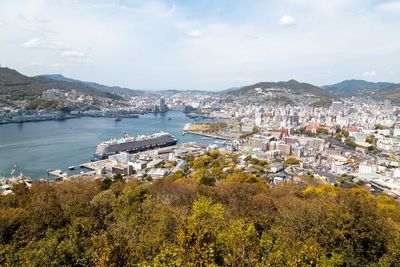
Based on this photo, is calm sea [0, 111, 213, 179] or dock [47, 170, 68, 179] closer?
dock [47, 170, 68, 179]

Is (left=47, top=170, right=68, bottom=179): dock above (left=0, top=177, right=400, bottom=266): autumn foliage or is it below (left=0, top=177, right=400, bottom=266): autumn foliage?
below

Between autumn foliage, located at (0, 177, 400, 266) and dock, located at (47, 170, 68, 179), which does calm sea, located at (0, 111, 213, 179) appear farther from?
autumn foliage, located at (0, 177, 400, 266)

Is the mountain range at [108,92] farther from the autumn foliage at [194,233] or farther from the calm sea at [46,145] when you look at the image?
the autumn foliage at [194,233]

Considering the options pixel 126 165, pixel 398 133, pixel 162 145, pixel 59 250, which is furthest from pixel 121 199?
pixel 398 133

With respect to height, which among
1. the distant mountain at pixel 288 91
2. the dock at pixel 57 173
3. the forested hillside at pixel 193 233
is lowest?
the dock at pixel 57 173

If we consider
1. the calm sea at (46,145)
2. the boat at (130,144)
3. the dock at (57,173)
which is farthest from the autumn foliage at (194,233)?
the boat at (130,144)

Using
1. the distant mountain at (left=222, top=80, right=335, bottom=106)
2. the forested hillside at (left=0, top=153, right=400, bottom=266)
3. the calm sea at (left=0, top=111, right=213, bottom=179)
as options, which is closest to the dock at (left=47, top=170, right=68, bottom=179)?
the calm sea at (left=0, top=111, right=213, bottom=179)
